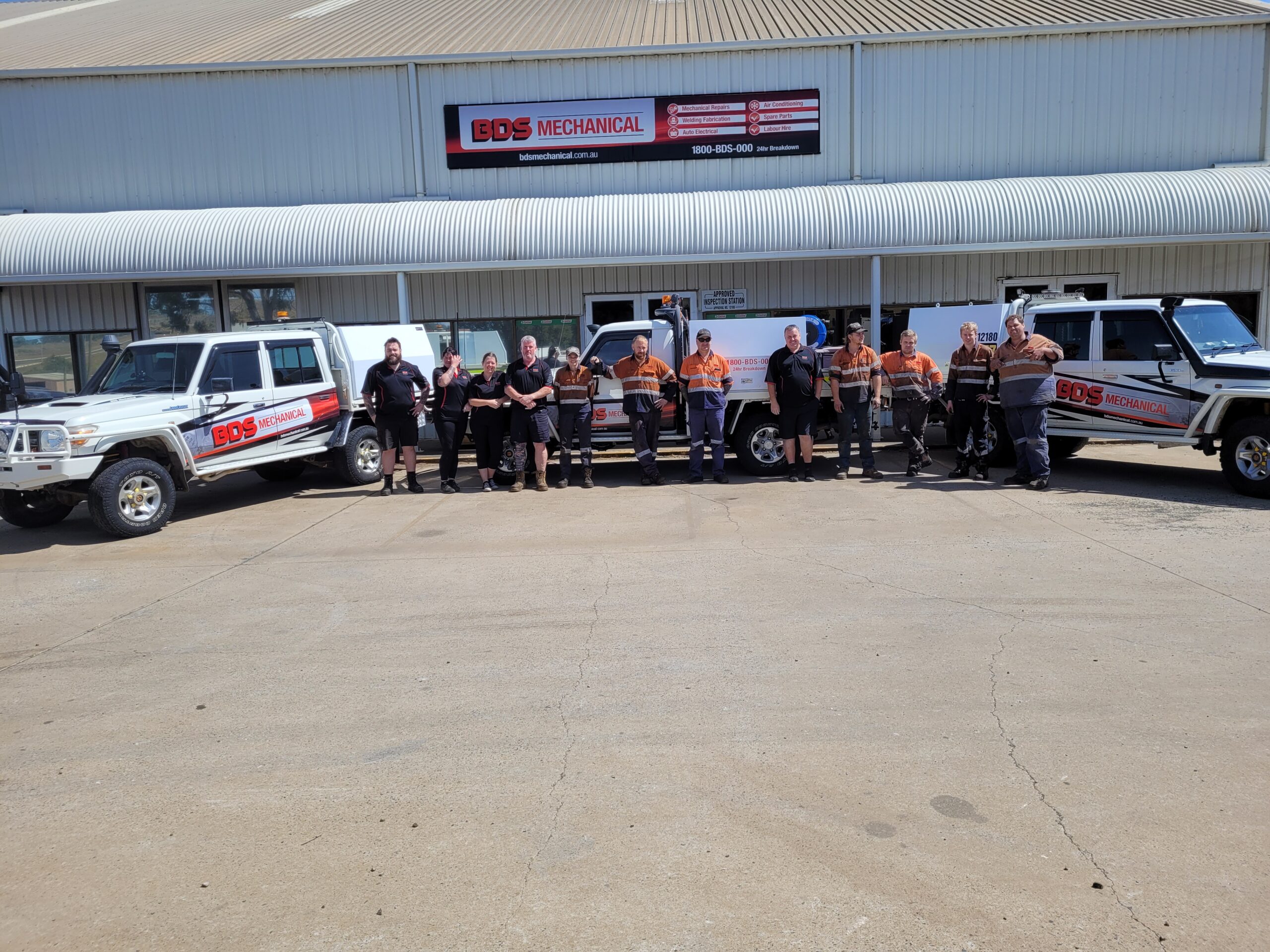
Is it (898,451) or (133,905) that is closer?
(133,905)

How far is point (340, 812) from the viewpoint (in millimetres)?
3980

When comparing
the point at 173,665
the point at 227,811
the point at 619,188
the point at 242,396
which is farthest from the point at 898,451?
the point at 227,811

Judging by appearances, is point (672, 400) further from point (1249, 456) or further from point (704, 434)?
point (1249, 456)

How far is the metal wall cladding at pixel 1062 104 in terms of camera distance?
669 inches

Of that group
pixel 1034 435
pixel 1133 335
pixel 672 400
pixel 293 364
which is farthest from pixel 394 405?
pixel 1133 335

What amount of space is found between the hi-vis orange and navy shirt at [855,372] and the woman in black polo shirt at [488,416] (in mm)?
4105

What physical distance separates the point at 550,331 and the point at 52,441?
943cm

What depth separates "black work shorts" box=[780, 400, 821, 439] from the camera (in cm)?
1187

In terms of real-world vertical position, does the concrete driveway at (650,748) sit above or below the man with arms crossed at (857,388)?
below

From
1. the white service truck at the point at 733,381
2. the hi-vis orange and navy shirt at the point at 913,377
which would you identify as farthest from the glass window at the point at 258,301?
the hi-vis orange and navy shirt at the point at 913,377

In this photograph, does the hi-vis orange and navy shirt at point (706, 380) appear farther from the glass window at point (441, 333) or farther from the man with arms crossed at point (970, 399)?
the glass window at point (441, 333)

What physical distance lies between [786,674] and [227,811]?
2.86 meters

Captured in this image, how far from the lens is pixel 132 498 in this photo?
9789 millimetres

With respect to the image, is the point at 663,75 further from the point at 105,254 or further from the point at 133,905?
the point at 133,905
